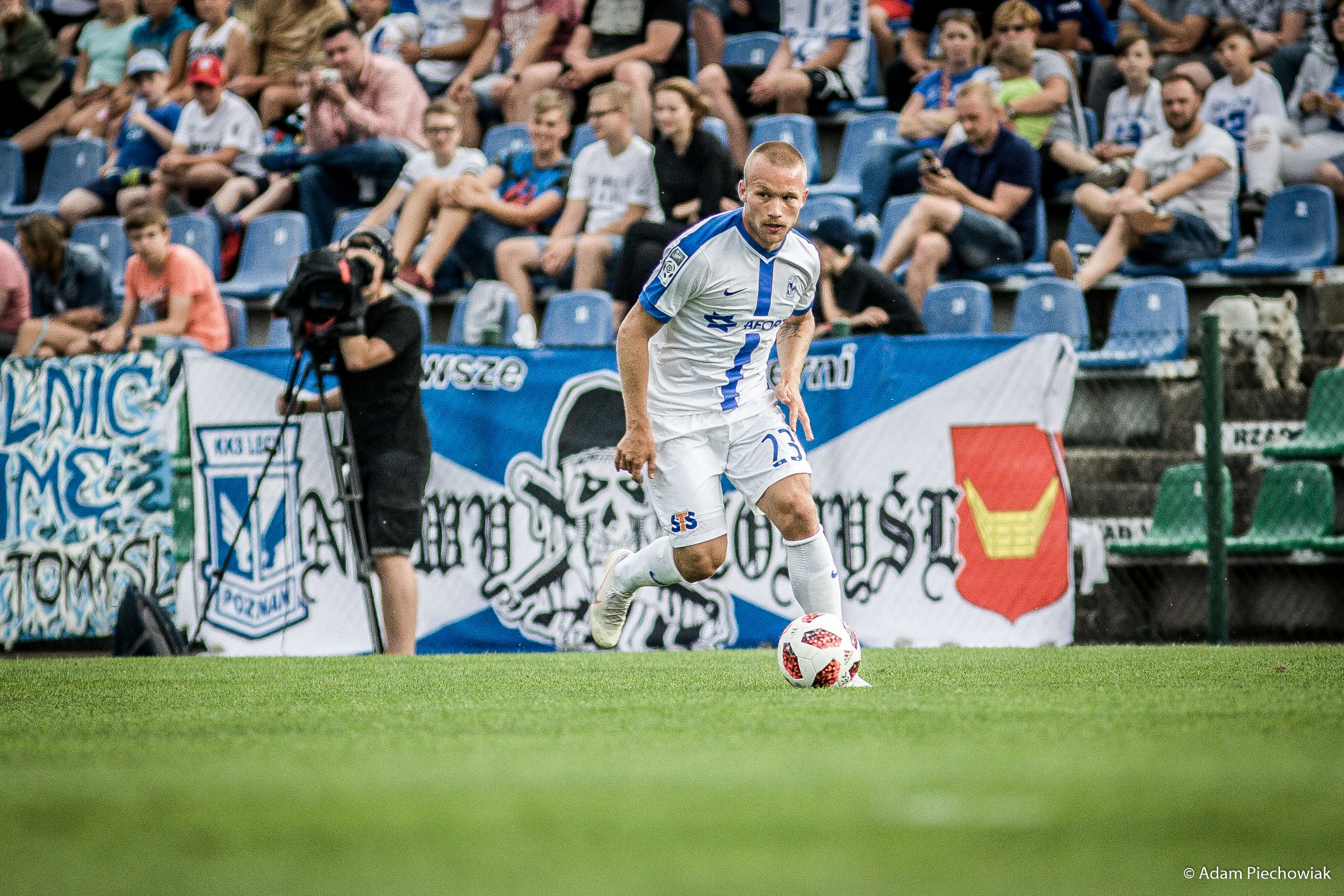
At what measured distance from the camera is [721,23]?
42.8ft

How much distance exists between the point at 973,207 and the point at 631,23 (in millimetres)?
3650

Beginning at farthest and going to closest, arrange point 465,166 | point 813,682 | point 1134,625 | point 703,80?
point 703,80, point 465,166, point 1134,625, point 813,682

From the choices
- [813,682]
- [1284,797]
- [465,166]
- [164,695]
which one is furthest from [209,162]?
[1284,797]

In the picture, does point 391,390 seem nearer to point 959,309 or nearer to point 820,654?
point 820,654

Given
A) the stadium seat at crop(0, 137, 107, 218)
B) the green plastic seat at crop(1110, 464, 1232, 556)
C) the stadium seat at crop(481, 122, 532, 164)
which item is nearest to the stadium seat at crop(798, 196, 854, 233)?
the stadium seat at crop(481, 122, 532, 164)

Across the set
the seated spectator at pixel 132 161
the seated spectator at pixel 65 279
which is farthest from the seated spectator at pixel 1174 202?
the seated spectator at pixel 132 161

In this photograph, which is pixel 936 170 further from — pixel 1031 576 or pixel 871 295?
pixel 1031 576

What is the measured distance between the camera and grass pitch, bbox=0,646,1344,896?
7.39ft

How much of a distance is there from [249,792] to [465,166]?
8.94 metres

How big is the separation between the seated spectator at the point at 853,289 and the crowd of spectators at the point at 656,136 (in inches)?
0.7

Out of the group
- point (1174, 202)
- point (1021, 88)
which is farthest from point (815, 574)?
point (1021, 88)

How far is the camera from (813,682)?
5.20 meters

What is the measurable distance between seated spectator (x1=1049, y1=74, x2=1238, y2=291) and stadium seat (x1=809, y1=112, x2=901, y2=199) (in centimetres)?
188

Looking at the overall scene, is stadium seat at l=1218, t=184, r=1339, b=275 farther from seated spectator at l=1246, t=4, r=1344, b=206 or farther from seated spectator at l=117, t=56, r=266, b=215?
seated spectator at l=117, t=56, r=266, b=215
